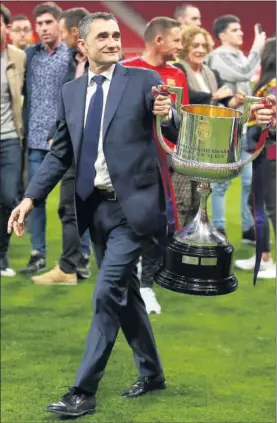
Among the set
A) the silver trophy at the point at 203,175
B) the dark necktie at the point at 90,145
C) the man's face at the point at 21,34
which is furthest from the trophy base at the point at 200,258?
the man's face at the point at 21,34

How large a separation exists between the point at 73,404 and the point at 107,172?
965mm

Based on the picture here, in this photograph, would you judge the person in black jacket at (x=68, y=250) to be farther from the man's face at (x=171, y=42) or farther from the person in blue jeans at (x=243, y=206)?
the man's face at (x=171, y=42)

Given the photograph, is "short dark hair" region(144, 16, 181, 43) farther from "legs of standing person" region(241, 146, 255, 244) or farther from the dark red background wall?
the dark red background wall

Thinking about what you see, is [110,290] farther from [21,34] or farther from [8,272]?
[21,34]

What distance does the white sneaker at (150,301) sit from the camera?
5195mm

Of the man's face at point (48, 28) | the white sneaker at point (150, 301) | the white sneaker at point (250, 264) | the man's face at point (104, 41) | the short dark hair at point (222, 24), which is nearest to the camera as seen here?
the man's face at point (104, 41)

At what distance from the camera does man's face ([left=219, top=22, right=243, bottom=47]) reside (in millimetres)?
Result: 6762

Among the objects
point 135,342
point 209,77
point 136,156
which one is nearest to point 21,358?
point 135,342

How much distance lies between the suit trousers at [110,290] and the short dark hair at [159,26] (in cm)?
108

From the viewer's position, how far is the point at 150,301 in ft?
17.2

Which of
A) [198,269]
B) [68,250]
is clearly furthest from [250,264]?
[198,269]

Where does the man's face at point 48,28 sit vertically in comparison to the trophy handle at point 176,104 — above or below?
below

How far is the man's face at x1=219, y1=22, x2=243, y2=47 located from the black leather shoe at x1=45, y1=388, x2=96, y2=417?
3598 millimetres

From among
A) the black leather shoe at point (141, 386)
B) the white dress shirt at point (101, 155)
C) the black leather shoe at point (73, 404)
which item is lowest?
the black leather shoe at point (141, 386)
